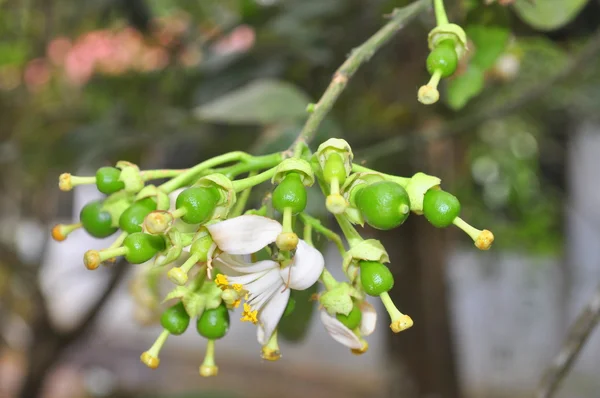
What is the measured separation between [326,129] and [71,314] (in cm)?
406

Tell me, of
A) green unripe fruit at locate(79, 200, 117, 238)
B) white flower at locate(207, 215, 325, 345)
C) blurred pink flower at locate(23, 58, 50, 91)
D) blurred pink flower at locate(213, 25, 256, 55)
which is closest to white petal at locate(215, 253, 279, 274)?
white flower at locate(207, 215, 325, 345)

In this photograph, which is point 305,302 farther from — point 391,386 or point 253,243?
point 391,386

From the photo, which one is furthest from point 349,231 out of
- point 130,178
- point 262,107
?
point 262,107

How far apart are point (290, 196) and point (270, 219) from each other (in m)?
0.02

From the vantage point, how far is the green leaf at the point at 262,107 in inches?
23.7

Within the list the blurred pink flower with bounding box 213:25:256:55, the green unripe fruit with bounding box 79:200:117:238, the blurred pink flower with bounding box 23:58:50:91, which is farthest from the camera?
the blurred pink flower with bounding box 23:58:50:91

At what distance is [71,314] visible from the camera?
428 cm

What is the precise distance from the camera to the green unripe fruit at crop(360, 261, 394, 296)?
0.34 metres

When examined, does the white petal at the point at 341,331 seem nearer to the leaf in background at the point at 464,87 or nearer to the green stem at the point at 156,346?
the green stem at the point at 156,346

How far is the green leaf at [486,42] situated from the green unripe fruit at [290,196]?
287 mm

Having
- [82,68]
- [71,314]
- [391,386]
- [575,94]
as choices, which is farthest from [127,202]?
[71,314]

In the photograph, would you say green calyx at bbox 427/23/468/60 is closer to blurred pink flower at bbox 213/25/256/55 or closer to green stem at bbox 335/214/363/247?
green stem at bbox 335/214/363/247

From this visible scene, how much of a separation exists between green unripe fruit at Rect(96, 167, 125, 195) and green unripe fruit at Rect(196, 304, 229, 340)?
0.10 meters

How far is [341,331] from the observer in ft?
1.28
